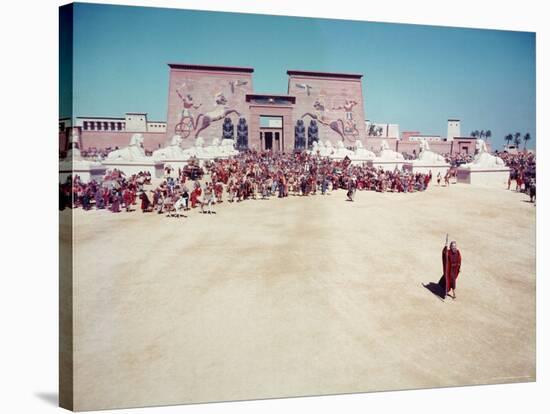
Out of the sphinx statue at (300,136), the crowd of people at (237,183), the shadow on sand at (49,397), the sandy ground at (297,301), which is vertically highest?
the sphinx statue at (300,136)

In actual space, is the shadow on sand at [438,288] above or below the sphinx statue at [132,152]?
below

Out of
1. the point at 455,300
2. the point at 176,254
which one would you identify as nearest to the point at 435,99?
the point at 455,300

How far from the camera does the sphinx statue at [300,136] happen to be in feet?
25.7

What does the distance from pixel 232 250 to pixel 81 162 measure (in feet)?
7.12

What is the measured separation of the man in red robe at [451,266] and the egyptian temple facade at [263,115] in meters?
1.50

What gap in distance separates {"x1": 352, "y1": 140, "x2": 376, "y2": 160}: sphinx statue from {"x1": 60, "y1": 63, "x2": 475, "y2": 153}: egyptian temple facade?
6 cm

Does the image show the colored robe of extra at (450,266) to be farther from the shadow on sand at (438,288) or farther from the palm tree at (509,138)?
the palm tree at (509,138)

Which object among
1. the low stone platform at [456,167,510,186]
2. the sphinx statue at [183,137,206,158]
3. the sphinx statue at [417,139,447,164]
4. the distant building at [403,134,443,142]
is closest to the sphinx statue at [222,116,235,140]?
the sphinx statue at [183,137,206,158]

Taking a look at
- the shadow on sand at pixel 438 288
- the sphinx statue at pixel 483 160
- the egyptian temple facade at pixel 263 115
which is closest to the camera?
the egyptian temple facade at pixel 263 115

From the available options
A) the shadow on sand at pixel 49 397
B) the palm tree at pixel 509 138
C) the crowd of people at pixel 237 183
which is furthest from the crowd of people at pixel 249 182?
the shadow on sand at pixel 49 397

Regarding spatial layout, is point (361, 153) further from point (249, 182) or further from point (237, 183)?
point (237, 183)

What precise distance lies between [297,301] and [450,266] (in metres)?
2.30

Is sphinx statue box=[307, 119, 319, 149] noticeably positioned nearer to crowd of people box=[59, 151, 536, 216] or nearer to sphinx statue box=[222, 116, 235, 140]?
crowd of people box=[59, 151, 536, 216]

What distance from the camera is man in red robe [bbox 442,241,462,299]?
782 cm
